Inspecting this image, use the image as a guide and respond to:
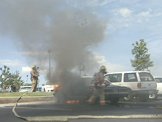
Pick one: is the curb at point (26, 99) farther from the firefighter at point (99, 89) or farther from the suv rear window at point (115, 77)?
the firefighter at point (99, 89)

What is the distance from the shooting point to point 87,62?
9039mm

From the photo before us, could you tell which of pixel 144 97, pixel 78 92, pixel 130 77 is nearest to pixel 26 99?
pixel 78 92

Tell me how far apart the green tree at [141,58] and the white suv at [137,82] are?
36.7 feet

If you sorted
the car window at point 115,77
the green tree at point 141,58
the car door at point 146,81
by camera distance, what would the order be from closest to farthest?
the car door at point 146,81, the car window at point 115,77, the green tree at point 141,58

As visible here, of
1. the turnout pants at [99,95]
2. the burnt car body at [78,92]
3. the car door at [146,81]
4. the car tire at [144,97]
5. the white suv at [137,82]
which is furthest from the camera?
the car tire at [144,97]

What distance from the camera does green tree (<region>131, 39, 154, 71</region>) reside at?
21723 millimetres

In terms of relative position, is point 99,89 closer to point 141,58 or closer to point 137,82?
point 137,82

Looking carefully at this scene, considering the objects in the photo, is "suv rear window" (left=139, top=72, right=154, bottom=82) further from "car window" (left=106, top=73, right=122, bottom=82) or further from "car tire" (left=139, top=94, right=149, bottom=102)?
"car window" (left=106, top=73, right=122, bottom=82)

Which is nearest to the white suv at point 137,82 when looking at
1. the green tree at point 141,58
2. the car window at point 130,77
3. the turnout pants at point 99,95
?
the car window at point 130,77

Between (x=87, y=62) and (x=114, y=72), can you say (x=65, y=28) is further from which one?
(x=114, y=72)

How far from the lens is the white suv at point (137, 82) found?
33.8 ft

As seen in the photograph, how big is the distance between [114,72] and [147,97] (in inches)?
87.1

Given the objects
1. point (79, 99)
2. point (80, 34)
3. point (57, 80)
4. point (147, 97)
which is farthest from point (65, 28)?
point (147, 97)

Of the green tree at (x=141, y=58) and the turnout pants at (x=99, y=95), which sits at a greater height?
the green tree at (x=141, y=58)
